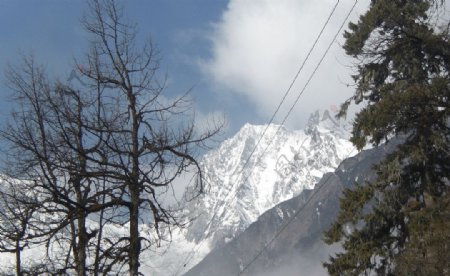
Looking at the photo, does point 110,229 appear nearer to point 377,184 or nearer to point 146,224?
point 146,224

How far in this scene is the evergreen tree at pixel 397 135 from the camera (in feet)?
44.4

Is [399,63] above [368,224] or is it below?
above

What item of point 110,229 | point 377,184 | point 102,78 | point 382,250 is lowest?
point 382,250

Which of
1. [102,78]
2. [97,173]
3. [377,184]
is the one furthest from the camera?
[377,184]

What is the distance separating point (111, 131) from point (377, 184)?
8.61 meters

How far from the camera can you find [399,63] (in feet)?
50.3

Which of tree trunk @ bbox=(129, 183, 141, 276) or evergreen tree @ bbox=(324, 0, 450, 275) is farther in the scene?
evergreen tree @ bbox=(324, 0, 450, 275)

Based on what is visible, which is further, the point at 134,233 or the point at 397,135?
the point at 397,135

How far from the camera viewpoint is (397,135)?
1445cm

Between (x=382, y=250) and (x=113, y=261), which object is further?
(x=382, y=250)

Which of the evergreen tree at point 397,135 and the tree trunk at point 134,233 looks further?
the evergreen tree at point 397,135

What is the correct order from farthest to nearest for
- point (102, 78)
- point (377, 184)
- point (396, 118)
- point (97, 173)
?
point (377, 184) < point (396, 118) < point (102, 78) < point (97, 173)

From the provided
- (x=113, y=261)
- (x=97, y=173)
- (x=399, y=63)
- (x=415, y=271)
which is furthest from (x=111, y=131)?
(x=399, y=63)

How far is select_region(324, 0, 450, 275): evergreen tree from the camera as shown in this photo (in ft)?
44.4
